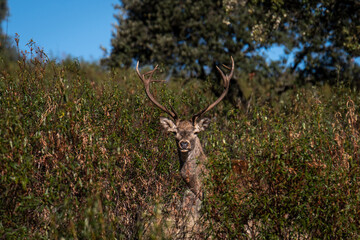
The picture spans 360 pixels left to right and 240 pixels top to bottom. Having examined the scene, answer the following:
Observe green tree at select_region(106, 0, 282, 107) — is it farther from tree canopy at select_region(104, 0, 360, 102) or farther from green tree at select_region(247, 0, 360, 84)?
green tree at select_region(247, 0, 360, 84)

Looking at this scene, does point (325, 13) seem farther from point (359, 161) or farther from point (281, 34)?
point (359, 161)

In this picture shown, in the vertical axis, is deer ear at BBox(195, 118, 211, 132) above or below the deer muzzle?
above

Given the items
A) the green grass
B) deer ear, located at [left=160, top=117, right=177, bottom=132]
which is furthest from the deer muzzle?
the green grass

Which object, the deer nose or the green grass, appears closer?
the green grass

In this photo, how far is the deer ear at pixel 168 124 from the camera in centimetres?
741

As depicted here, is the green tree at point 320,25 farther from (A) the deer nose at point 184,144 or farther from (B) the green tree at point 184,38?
(A) the deer nose at point 184,144

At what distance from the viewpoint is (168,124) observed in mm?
7492

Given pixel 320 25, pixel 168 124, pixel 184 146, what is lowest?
pixel 184 146

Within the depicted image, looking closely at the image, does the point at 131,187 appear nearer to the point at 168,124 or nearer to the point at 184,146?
the point at 184,146

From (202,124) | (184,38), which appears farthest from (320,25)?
(202,124)

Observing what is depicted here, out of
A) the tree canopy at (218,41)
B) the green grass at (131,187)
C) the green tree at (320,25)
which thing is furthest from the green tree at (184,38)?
the green grass at (131,187)

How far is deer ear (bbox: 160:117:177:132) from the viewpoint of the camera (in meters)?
7.41

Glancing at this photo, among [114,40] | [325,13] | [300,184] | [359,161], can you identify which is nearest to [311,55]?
[325,13]

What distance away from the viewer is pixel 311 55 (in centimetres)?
1731
